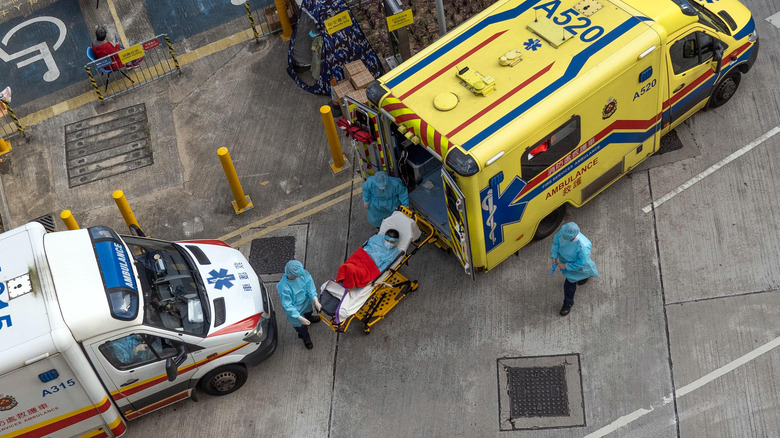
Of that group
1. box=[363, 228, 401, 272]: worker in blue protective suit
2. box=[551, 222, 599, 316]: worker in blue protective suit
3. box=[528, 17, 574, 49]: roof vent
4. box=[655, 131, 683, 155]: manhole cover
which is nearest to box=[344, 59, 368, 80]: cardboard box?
box=[528, 17, 574, 49]: roof vent

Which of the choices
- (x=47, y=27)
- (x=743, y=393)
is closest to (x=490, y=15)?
(x=743, y=393)

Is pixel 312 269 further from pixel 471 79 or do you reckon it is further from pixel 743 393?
pixel 743 393

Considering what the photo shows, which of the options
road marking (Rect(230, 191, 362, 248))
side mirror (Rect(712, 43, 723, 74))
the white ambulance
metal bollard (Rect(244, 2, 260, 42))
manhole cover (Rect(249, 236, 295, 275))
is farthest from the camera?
metal bollard (Rect(244, 2, 260, 42))

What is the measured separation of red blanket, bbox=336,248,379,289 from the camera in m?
9.97

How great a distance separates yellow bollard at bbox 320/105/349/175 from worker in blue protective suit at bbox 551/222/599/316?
4.23 metres

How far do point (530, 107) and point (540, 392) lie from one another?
135 inches

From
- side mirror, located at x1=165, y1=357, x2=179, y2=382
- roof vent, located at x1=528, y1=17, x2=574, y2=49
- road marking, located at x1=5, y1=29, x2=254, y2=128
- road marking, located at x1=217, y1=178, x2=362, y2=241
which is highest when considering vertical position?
roof vent, located at x1=528, y1=17, x2=574, y2=49

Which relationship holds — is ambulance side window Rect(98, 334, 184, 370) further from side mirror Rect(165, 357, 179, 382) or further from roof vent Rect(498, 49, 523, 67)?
roof vent Rect(498, 49, 523, 67)

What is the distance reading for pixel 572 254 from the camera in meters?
9.35

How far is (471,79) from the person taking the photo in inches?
384

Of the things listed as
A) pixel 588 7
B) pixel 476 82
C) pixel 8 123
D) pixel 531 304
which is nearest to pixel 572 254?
pixel 531 304

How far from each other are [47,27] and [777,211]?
1366 centimetres

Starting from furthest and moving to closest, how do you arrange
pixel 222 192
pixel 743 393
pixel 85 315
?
pixel 222 192
pixel 743 393
pixel 85 315

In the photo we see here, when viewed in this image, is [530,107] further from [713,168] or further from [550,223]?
[713,168]
